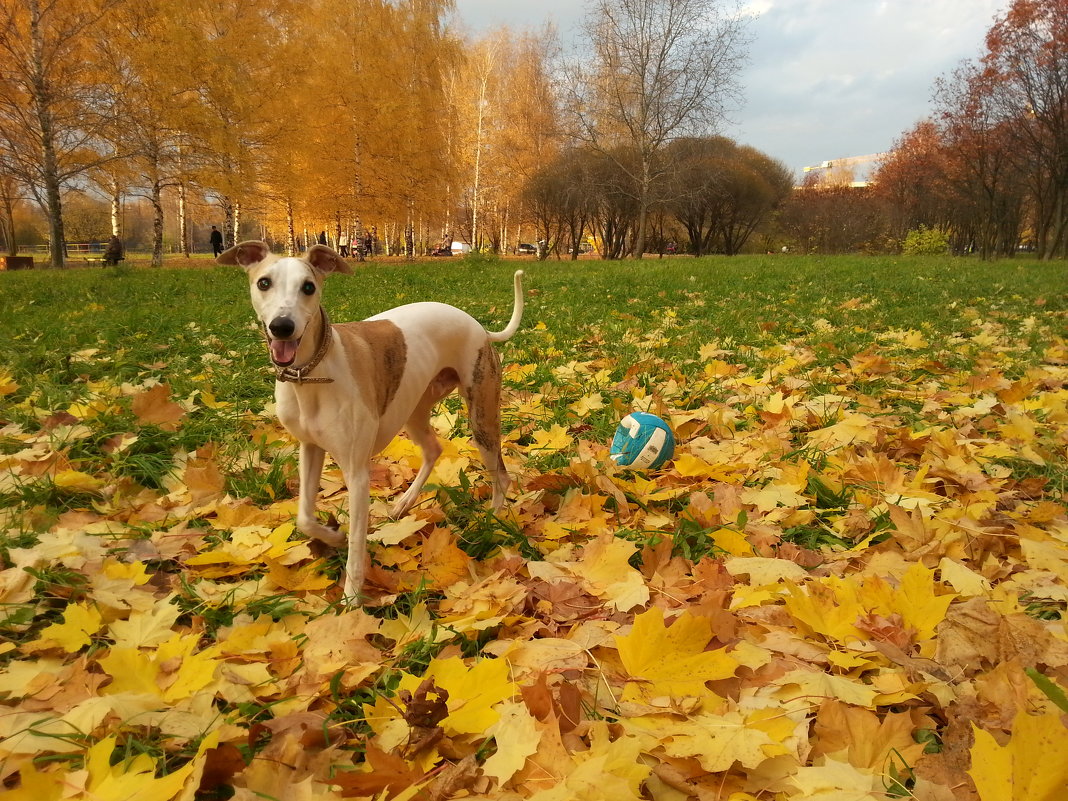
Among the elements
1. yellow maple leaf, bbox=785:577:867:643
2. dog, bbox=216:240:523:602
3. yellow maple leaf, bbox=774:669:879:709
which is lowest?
yellow maple leaf, bbox=774:669:879:709

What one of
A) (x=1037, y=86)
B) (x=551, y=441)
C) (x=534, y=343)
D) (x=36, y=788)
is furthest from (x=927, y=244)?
(x=36, y=788)

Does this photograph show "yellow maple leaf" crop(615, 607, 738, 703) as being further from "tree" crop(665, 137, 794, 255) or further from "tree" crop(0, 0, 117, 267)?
"tree" crop(665, 137, 794, 255)

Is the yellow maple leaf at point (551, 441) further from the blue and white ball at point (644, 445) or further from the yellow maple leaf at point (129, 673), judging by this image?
the yellow maple leaf at point (129, 673)

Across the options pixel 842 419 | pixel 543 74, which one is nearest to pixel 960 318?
pixel 842 419

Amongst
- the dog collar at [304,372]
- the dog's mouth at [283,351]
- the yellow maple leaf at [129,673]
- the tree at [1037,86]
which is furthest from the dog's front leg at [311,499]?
the tree at [1037,86]

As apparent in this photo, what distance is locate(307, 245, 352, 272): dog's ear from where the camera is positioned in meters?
2.46

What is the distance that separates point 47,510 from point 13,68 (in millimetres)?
21033

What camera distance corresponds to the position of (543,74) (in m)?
39.6

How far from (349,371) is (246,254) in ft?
2.36

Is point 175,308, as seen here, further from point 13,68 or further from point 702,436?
point 13,68

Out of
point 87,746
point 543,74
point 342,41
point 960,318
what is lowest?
point 87,746

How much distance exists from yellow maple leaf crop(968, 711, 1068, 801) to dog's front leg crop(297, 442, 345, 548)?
205cm

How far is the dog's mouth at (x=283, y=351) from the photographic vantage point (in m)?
2.04

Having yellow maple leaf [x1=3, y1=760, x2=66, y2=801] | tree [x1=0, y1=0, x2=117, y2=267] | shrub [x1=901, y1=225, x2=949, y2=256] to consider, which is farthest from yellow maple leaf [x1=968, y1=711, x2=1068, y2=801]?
shrub [x1=901, y1=225, x2=949, y2=256]
